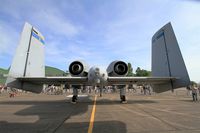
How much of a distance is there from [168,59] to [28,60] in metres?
10.7

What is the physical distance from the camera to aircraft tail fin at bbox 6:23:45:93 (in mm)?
14321

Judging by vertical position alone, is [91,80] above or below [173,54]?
below

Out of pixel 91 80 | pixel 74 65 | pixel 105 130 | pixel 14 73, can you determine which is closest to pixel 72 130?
pixel 105 130

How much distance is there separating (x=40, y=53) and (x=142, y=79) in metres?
9.16

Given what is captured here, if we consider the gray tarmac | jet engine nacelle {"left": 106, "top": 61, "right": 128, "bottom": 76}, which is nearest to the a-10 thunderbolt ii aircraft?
jet engine nacelle {"left": 106, "top": 61, "right": 128, "bottom": 76}

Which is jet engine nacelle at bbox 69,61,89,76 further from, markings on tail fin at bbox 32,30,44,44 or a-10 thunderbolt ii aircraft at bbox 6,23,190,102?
markings on tail fin at bbox 32,30,44,44

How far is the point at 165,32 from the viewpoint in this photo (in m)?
16.1

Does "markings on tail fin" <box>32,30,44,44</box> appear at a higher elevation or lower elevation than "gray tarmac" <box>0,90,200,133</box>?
higher

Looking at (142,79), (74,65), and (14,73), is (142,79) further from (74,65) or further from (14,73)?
(14,73)

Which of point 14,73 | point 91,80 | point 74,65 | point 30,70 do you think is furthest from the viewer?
point 74,65

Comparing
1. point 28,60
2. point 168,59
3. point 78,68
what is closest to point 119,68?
point 78,68

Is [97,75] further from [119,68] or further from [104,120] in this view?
[119,68]

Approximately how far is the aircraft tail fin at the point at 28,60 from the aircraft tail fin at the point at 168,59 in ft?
33.8

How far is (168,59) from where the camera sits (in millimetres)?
15711
